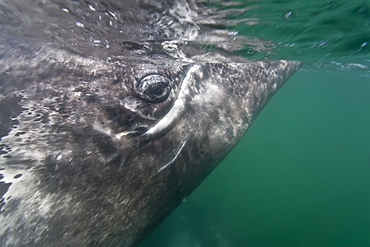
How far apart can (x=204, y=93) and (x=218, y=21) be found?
1.59m

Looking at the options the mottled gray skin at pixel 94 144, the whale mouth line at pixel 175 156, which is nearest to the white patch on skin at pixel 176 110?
the mottled gray skin at pixel 94 144

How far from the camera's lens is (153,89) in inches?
139

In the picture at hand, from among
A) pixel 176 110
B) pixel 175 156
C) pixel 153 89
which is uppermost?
pixel 153 89

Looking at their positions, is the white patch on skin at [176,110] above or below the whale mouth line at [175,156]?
above

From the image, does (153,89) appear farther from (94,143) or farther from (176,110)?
(94,143)

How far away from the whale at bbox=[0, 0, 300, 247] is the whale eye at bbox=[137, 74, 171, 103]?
0.02m

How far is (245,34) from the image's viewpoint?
5488mm

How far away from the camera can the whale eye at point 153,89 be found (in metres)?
3.46

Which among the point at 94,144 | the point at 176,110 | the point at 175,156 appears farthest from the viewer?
the point at 176,110

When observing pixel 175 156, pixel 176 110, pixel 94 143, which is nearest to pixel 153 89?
pixel 176 110

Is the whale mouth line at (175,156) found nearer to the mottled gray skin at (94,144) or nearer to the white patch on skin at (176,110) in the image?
the mottled gray skin at (94,144)

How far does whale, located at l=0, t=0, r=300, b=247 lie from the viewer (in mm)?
2496

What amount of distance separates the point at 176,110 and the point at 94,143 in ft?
4.73

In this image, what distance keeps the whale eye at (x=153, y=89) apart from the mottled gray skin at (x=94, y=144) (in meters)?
0.02
